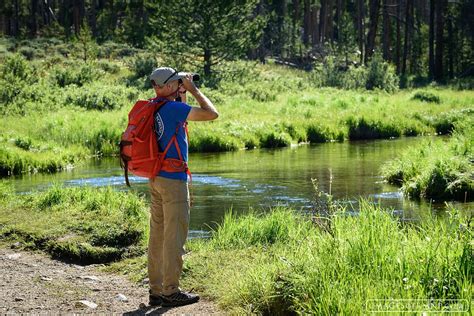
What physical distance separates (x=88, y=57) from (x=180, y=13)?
975 centimetres

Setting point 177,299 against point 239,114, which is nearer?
point 177,299

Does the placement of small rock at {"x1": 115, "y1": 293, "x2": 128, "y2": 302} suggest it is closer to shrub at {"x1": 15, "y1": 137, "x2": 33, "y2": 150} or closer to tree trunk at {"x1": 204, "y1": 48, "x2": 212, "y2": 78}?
shrub at {"x1": 15, "y1": 137, "x2": 33, "y2": 150}

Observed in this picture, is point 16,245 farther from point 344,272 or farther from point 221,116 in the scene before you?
point 221,116

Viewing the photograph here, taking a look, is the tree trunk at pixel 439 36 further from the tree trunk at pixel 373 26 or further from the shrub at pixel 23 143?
the shrub at pixel 23 143

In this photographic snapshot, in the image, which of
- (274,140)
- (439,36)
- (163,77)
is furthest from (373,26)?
(163,77)

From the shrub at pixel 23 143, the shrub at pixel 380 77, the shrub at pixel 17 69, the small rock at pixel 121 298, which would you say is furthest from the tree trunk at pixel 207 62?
the small rock at pixel 121 298

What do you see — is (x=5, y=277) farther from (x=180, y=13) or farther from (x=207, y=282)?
(x=180, y=13)

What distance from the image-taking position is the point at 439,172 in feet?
49.4

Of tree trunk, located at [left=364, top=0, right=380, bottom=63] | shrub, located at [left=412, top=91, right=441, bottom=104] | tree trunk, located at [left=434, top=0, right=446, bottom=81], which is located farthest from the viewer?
tree trunk, located at [left=364, top=0, right=380, bottom=63]

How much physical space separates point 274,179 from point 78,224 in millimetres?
8044

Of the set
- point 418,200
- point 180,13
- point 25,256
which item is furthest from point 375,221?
point 180,13

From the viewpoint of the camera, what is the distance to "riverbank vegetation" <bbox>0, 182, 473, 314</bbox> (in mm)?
5887

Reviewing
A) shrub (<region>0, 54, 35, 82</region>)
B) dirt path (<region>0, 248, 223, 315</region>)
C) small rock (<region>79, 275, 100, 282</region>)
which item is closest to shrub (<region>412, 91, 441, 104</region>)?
shrub (<region>0, 54, 35, 82</region>)

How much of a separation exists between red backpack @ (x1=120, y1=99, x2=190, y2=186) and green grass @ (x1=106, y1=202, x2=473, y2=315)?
1238 mm
